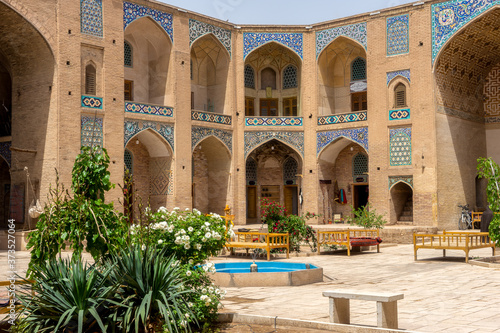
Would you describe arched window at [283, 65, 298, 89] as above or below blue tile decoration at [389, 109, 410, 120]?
above

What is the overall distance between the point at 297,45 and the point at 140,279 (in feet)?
59.2

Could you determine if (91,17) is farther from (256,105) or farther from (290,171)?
(290,171)

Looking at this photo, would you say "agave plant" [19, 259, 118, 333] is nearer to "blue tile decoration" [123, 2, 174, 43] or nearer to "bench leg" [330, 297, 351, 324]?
"bench leg" [330, 297, 351, 324]

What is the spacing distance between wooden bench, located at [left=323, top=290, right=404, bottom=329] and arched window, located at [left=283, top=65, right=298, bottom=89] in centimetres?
1817

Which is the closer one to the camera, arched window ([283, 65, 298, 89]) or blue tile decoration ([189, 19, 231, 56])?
blue tile decoration ([189, 19, 231, 56])

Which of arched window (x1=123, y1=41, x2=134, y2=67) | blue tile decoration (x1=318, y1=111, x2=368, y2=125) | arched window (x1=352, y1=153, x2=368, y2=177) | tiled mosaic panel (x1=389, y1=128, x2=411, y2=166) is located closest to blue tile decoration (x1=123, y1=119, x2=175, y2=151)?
arched window (x1=123, y1=41, x2=134, y2=67)

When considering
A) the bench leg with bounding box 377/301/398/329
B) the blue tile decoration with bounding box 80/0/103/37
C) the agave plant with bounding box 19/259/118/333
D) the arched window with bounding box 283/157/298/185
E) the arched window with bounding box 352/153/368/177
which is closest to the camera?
the agave plant with bounding box 19/259/118/333

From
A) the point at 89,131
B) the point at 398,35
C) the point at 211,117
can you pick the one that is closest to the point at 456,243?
the point at 398,35

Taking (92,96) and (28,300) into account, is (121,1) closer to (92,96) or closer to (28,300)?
(92,96)

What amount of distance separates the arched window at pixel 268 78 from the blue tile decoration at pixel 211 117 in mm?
2775

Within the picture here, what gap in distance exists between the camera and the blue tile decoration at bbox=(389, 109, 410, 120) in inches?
799

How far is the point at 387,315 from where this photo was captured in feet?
18.8

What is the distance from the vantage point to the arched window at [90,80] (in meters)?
18.1

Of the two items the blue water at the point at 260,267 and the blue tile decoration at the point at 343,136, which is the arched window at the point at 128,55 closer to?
the blue tile decoration at the point at 343,136
